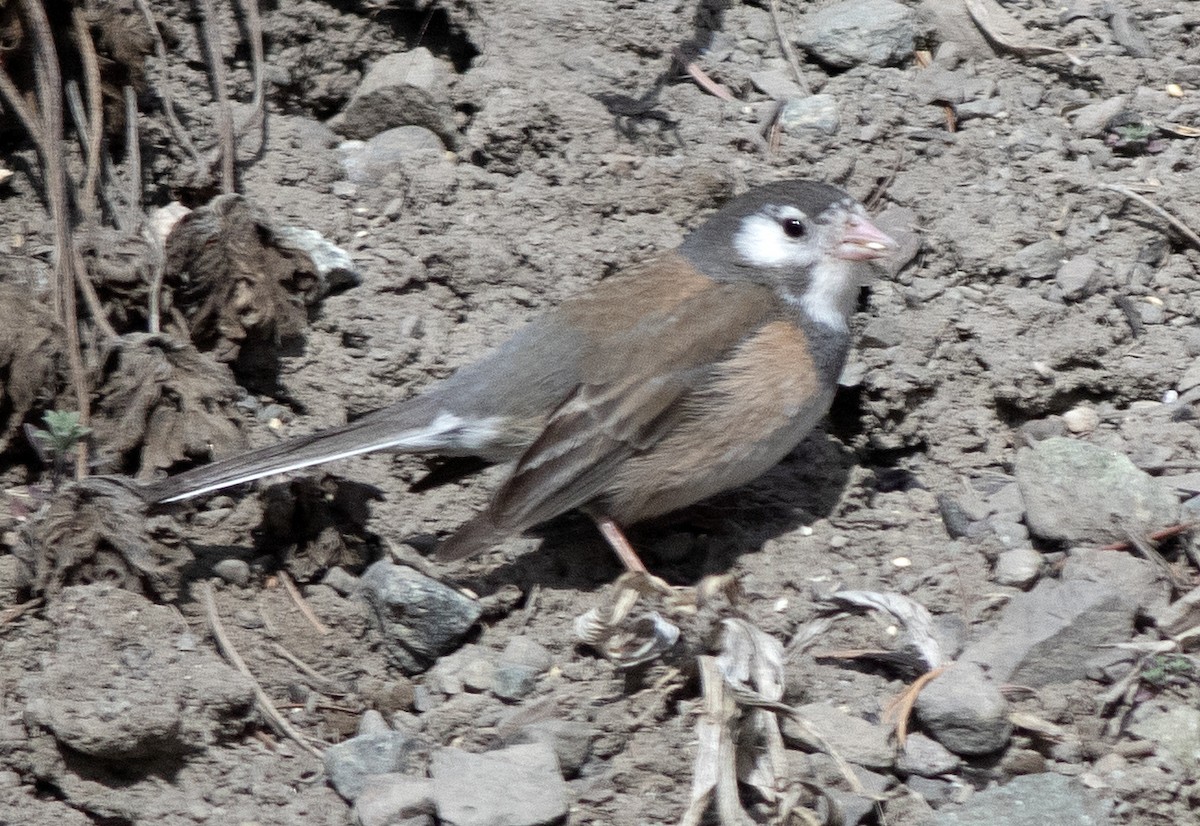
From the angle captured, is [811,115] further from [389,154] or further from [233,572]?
[233,572]

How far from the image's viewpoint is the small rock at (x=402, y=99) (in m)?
5.17

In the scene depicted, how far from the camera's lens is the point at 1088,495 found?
396 centimetres

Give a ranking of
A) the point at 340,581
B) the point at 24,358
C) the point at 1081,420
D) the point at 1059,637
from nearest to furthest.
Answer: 1. the point at 1059,637
2. the point at 24,358
3. the point at 340,581
4. the point at 1081,420

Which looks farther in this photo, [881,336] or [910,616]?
[881,336]

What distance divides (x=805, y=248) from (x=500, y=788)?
189cm

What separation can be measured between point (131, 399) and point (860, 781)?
2200 millimetres

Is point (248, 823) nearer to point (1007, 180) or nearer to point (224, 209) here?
point (224, 209)

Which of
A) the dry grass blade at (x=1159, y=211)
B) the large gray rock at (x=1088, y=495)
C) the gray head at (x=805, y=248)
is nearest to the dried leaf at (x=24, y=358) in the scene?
the gray head at (x=805, y=248)

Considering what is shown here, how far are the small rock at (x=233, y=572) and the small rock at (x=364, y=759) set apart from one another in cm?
74

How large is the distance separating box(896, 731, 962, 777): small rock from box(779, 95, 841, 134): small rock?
8.02 feet

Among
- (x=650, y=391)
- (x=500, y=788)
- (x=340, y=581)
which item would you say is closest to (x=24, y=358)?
(x=340, y=581)

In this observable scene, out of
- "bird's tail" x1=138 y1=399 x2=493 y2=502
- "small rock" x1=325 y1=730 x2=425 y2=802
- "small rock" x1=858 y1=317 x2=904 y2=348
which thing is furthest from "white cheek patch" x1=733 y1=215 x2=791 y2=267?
"small rock" x1=325 y1=730 x2=425 y2=802

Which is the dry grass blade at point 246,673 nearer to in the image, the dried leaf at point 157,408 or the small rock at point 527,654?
the dried leaf at point 157,408

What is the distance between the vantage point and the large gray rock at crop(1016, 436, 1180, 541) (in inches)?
153
